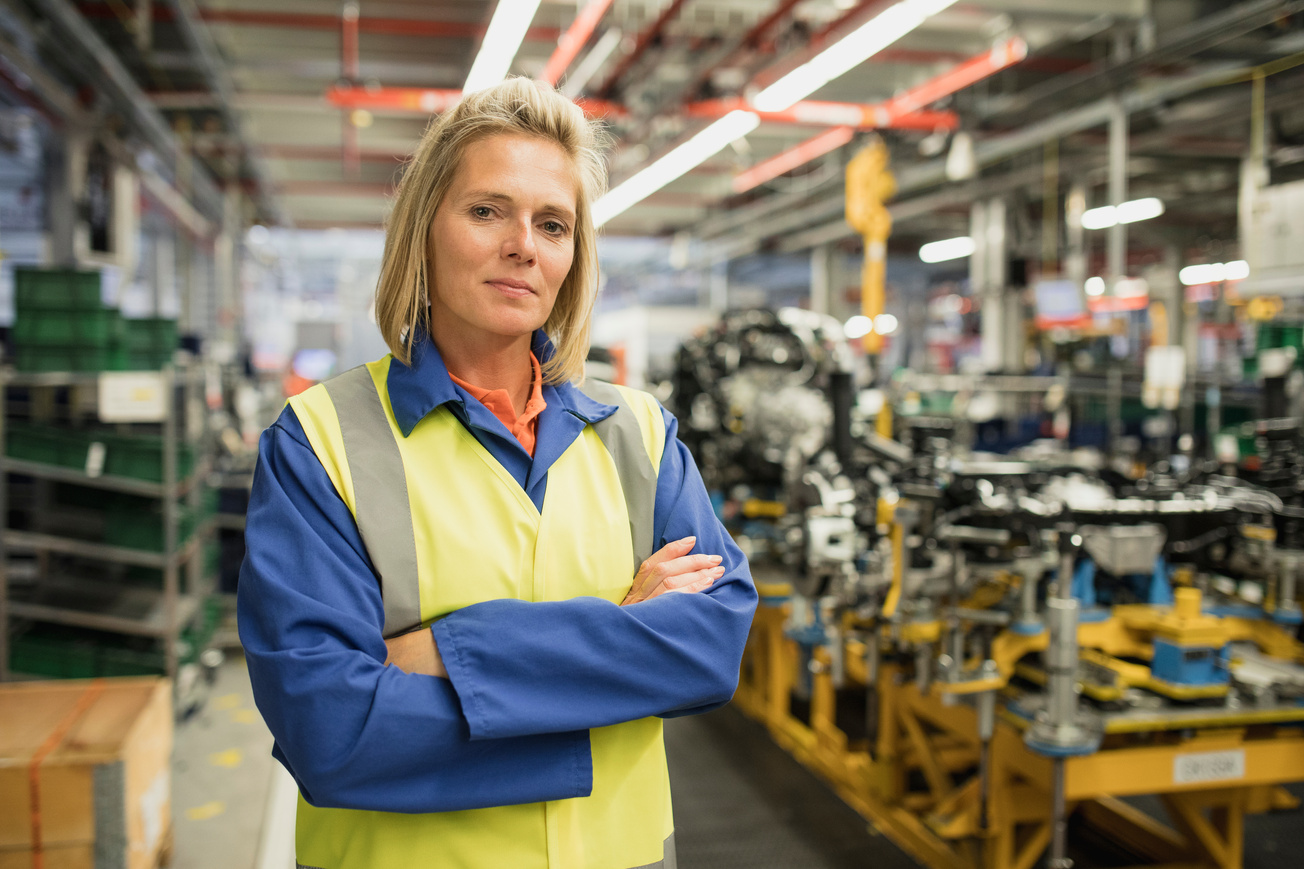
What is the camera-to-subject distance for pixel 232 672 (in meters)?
5.96

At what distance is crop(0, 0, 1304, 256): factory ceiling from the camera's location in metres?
5.44

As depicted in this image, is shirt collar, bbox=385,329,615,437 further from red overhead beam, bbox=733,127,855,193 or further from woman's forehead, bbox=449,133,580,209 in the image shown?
red overhead beam, bbox=733,127,855,193

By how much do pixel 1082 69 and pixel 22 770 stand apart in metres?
8.81

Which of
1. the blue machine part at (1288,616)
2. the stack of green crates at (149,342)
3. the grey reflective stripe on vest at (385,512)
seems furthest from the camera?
the stack of green crates at (149,342)

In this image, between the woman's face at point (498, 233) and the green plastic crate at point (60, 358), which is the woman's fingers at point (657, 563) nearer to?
the woman's face at point (498, 233)

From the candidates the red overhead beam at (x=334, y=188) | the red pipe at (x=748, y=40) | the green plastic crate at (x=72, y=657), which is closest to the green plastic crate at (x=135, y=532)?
the green plastic crate at (x=72, y=657)

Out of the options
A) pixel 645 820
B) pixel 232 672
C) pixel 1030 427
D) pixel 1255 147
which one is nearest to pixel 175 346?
pixel 232 672

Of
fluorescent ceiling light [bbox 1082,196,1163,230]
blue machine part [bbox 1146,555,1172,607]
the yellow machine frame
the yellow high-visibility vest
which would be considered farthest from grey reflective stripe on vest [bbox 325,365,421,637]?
fluorescent ceiling light [bbox 1082,196,1163,230]

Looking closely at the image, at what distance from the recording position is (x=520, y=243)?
4.01ft

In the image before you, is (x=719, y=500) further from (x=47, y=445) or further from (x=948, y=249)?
(x=948, y=249)

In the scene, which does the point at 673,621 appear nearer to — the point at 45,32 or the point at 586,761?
the point at 586,761

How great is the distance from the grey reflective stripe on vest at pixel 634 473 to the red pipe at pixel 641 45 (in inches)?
167

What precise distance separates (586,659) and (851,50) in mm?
3903

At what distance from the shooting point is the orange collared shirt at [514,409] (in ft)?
4.35
